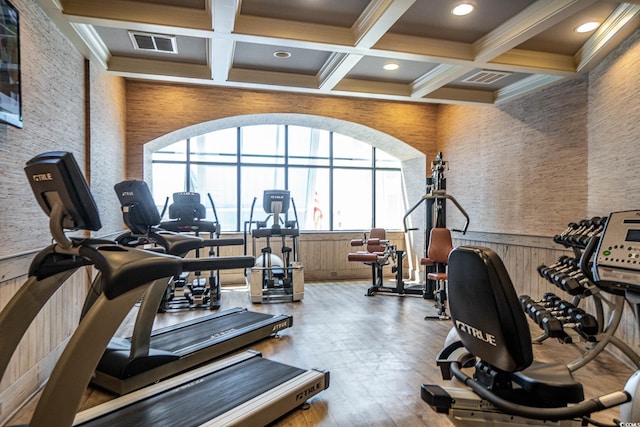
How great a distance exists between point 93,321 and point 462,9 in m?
3.98

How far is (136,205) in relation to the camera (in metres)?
3.13

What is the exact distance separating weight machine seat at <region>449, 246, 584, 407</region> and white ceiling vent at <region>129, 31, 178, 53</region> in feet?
13.7

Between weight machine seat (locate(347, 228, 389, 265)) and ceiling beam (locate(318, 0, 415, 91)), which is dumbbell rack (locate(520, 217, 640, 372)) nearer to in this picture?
ceiling beam (locate(318, 0, 415, 91))

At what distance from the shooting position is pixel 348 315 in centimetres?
542

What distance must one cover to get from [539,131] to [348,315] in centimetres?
373

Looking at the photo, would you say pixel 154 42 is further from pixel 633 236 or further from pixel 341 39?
pixel 633 236

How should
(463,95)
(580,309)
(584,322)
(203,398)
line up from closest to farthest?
1. (203,398)
2. (584,322)
3. (580,309)
4. (463,95)

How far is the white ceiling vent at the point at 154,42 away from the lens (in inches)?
173

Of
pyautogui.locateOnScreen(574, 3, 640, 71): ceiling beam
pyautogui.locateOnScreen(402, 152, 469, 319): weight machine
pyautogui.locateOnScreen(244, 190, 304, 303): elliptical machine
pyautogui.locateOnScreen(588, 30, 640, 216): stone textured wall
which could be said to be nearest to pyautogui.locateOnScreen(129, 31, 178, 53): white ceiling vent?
pyautogui.locateOnScreen(244, 190, 304, 303): elliptical machine

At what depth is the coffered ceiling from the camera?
3.67m

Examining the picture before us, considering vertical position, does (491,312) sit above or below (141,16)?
below

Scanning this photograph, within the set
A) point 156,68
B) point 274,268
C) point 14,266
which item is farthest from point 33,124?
point 274,268

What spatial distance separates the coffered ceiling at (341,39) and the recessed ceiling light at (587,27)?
0.22ft

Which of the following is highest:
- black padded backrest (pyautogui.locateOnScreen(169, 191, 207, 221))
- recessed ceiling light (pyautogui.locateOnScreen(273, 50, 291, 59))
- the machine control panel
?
recessed ceiling light (pyautogui.locateOnScreen(273, 50, 291, 59))
